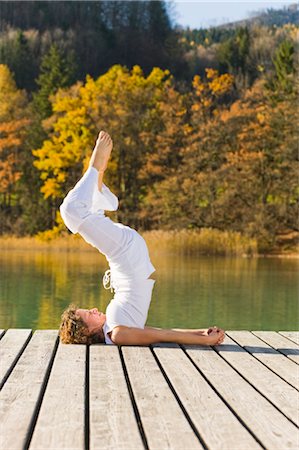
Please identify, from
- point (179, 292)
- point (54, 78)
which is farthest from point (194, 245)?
point (54, 78)

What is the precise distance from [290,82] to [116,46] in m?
20.2

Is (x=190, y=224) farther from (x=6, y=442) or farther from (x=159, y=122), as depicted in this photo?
(x=6, y=442)

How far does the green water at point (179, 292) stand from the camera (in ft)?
28.3

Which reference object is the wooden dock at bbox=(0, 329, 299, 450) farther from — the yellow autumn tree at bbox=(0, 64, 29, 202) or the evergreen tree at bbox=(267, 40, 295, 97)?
the evergreen tree at bbox=(267, 40, 295, 97)

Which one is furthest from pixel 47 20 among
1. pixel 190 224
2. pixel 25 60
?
pixel 190 224

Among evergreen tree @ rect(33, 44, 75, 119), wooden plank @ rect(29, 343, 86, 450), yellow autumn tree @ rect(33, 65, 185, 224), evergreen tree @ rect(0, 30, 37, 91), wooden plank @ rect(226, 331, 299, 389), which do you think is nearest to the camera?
wooden plank @ rect(29, 343, 86, 450)

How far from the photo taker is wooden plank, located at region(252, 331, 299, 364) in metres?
4.18

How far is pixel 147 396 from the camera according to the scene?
10.2 feet

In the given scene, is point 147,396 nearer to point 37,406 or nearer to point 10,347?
point 37,406

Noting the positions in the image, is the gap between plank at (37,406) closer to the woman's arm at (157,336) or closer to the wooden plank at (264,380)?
the woman's arm at (157,336)

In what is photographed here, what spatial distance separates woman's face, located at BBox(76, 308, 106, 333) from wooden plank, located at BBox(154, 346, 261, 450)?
509 mm

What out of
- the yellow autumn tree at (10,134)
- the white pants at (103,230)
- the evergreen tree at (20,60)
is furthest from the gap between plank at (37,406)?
the evergreen tree at (20,60)

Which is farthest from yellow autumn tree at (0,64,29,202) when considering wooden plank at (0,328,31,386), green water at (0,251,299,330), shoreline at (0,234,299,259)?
wooden plank at (0,328,31,386)

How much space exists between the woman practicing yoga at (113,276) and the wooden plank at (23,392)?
0.23 m
